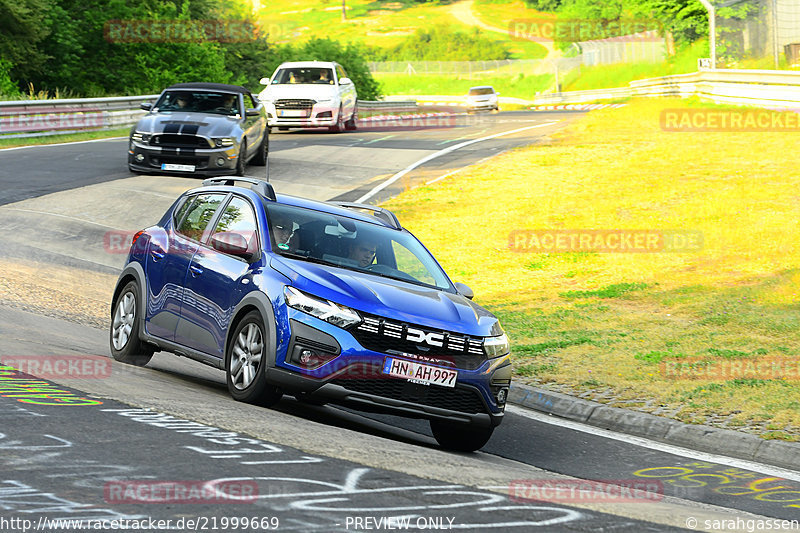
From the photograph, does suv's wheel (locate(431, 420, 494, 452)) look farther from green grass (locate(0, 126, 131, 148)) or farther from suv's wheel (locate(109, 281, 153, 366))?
green grass (locate(0, 126, 131, 148))

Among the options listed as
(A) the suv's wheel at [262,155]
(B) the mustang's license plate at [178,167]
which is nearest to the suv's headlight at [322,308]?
(B) the mustang's license plate at [178,167]

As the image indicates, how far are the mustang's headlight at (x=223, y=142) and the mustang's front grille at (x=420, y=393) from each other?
14.3 metres

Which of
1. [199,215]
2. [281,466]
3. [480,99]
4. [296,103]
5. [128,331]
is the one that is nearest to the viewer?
[281,466]

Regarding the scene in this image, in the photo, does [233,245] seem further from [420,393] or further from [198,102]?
[198,102]

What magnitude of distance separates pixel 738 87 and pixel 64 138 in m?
19.8

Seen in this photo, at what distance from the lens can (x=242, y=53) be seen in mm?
60906

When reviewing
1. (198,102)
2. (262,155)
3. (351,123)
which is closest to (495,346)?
(198,102)

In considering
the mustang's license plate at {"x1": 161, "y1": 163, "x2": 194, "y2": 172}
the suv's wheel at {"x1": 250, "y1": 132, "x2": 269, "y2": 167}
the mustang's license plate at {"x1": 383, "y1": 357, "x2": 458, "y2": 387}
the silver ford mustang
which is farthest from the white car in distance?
the mustang's license plate at {"x1": 383, "y1": 357, "x2": 458, "y2": 387}

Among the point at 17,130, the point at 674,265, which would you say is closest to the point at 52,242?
the point at 674,265

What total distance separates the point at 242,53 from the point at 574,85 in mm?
30913

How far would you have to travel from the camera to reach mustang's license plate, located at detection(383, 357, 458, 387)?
24.6ft

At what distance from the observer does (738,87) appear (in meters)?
31.8

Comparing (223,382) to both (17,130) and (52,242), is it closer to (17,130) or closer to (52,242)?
(52,242)

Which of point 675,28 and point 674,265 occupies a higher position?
point 675,28
